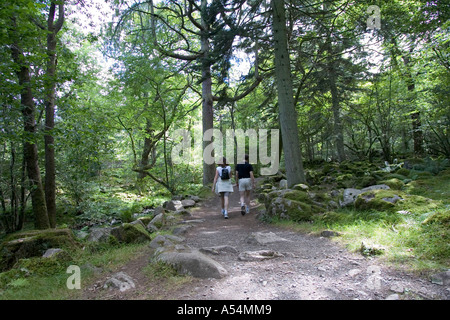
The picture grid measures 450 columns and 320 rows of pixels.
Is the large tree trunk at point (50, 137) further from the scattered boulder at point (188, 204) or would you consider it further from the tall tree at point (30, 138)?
the scattered boulder at point (188, 204)

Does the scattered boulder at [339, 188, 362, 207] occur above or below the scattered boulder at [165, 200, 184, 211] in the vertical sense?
above

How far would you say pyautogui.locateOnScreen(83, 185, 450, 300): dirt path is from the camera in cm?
236

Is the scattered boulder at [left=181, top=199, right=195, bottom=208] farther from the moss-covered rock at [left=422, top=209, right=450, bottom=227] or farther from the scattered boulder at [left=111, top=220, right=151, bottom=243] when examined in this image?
the moss-covered rock at [left=422, top=209, right=450, bottom=227]

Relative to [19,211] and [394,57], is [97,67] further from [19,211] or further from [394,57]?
[394,57]

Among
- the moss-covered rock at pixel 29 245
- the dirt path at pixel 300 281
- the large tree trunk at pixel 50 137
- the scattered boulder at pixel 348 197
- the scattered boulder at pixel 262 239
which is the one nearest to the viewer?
the dirt path at pixel 300 281

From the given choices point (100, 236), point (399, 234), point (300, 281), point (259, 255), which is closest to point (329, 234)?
point (399, 234)

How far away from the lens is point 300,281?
8.87 feet

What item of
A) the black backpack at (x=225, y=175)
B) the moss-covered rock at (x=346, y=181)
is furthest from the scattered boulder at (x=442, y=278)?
the moss-covered rock at (x=346, y=181)

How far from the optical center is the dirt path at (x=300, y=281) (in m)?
2.36

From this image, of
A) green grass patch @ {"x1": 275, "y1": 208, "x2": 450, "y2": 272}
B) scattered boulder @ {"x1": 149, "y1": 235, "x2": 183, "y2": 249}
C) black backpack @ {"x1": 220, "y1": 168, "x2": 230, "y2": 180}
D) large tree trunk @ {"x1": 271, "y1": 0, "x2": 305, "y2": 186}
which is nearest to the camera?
green grass patch @ {"x1": 275, "y1": 208, "x2": 450, "y2": 272}

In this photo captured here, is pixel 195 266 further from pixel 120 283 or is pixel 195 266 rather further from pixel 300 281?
pixel 300 281

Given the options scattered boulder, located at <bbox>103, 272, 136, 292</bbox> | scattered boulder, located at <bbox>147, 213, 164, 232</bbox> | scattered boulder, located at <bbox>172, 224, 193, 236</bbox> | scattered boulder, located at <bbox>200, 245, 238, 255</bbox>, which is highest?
scattered boulder, located at <bbox>103, 272, 136, 292</bbox>

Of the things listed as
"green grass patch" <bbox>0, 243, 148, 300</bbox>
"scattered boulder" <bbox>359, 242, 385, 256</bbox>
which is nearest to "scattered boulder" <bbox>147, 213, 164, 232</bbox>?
"green grass patch" <bbox>0, 243, 148, 300</bbox>
